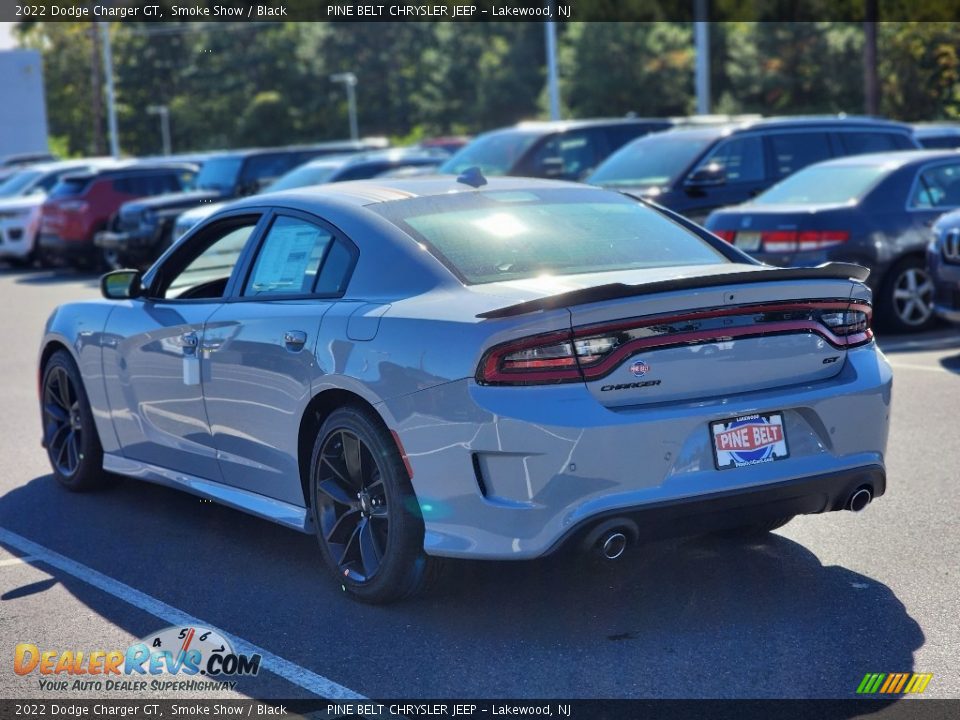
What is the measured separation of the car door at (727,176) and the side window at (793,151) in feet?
0.55

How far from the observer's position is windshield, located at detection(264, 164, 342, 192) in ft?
65.1

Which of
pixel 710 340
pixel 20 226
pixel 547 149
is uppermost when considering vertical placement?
pixel 547 149

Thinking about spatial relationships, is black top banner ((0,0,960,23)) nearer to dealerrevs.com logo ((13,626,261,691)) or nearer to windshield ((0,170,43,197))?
windshield ((0,170,43,197))

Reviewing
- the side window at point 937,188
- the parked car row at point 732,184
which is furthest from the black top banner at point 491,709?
the side window at point 937,188

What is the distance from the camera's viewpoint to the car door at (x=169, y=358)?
20.6 feet

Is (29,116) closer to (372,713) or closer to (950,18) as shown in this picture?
(950,18)

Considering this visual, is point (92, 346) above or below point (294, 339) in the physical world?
below

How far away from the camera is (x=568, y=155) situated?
59.6 feet

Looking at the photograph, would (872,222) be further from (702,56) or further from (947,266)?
(702,56)

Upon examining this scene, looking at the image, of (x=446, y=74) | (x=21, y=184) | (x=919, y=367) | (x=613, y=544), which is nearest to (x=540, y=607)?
(x=613, y=544)

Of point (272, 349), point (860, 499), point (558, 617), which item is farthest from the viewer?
point (272, 349)

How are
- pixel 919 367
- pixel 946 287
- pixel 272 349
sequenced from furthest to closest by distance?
1. pixel 946 287
2. pixel 919 367
3. pixel 272 349

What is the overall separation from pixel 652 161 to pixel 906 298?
3.92 metres

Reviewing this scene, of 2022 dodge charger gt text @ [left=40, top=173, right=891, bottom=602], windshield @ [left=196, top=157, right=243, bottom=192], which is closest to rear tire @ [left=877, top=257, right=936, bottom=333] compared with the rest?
2022 dodge charger gt text @ [left=40, top=173, right=891, bottom=602]
